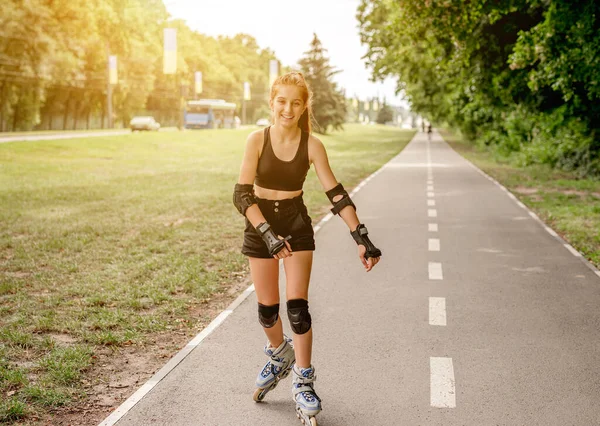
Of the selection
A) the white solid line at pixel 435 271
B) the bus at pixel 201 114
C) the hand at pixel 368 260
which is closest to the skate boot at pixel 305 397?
the hand at pixel 368 260

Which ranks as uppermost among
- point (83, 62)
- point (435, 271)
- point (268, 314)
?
point (83, 62)

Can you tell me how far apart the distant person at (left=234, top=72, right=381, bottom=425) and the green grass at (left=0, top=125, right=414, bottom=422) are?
1.50 m

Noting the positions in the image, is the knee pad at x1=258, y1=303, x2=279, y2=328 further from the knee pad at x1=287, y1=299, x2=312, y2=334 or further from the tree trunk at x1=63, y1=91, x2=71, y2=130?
the tree trunk at x1=63, y1=91, x2=71, y2=130

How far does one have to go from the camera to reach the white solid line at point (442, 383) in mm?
4379

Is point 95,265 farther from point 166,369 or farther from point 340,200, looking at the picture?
point 340,200

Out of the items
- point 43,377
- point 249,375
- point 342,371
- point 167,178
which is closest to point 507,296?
point 342,371

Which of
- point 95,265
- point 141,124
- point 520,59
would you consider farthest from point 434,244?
point 141,124

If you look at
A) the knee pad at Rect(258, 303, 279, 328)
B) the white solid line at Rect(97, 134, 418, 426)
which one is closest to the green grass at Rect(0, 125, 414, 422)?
the white solid line at Rect(97, 134, 418, 426)

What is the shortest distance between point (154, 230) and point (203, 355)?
6.31 meters

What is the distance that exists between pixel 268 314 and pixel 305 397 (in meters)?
0.53

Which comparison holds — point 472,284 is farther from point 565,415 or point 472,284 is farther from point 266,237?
point 266,237

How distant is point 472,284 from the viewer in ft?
25.1

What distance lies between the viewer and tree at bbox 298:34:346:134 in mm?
69562

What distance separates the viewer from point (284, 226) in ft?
13.5
